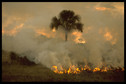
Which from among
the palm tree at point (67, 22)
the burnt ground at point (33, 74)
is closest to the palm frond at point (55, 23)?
the palm tree at point (67, 22)

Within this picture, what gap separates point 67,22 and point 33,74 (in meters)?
10.7

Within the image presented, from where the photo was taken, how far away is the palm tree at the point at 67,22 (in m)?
20.9

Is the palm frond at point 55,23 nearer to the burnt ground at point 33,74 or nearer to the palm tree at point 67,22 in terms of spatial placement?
the palm tree at point 67,22

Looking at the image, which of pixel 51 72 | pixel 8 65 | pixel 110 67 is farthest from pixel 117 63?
pixel 8 65

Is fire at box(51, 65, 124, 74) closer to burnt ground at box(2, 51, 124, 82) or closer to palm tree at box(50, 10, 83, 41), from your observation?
burnt ground at box(2, 51, 124, 82)

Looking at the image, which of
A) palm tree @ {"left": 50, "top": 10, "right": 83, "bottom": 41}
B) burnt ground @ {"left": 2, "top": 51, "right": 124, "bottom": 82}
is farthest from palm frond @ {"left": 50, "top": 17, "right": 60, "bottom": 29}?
burnt ground @ {"left": 2, "top": 51, "right": 124, "bottom": 82}

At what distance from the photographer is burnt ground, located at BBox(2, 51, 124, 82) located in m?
13.2

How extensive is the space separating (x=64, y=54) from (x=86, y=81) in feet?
20.7

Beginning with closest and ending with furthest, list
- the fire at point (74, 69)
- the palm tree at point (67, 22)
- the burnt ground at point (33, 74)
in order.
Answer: the burnt ground at point (33, 74), the fire at point (74, 69), the palm tree at point (67, 22)

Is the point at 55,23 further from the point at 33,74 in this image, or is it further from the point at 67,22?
the point at 33,74

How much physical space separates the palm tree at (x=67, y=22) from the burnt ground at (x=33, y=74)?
768 cm

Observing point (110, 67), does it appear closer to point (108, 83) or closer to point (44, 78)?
point (108, 83)

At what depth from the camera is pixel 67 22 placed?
21.3 m

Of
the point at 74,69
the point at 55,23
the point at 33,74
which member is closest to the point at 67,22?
the point at 55,23
